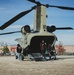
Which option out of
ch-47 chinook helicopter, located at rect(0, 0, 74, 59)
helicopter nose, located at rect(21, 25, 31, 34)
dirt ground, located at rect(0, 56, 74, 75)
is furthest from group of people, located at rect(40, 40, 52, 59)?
dirt ground, located at rect(0, 56, 74, 75)

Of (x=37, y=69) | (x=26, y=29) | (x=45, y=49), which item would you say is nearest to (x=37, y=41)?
(x=45, y=49)

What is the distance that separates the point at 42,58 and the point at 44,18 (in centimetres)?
357

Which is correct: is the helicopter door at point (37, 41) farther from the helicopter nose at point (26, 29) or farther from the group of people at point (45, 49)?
the helicopter nose at point (26, 29)

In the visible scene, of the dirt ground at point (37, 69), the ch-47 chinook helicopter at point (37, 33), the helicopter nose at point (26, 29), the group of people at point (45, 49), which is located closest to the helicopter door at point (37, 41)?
the ch-47 chinook helicopter at point (37, 33)

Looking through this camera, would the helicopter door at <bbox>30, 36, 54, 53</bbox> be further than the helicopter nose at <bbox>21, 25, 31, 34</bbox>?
Yes

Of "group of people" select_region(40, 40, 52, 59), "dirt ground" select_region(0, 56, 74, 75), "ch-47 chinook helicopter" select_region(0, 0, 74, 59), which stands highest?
"ch-47 chinook helicopter" select_region(0, 0, 74, 59)

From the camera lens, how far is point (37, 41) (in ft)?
82.9

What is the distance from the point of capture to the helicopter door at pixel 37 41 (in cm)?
2471

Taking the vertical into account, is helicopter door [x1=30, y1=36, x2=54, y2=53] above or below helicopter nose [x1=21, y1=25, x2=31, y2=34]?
below

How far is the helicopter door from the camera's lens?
24706mm

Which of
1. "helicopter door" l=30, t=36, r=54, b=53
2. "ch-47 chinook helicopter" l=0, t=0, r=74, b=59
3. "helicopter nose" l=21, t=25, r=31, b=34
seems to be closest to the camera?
"ch-47 chinook helicopter" l=0, t=0, r=74, b=59

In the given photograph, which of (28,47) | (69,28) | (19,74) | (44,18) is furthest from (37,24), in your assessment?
(19,74)

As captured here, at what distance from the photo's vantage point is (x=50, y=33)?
23734mm

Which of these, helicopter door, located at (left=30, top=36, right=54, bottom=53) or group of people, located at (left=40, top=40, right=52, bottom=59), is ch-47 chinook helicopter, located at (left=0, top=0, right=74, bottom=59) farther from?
group of people, located at (left=40, top=40, right=52, bottom=59)
